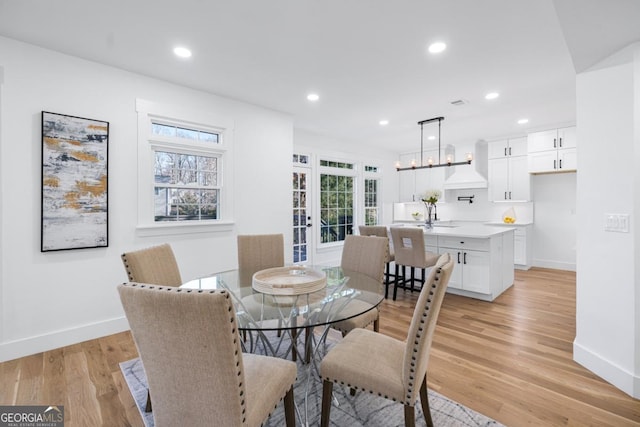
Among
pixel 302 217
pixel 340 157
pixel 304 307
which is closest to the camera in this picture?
pixel 304 307

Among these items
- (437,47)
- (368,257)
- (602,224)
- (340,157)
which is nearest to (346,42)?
(437,47)

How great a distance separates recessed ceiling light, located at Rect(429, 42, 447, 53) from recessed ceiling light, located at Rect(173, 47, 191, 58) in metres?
2.12

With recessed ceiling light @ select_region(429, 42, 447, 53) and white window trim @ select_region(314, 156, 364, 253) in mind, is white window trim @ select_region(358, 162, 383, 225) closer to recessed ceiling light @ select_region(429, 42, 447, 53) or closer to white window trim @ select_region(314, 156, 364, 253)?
white window trim @ select_region(314, 156, 364, 253)

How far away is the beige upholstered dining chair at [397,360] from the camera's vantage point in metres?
1.35

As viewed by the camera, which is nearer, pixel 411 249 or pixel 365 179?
pixel 411 249

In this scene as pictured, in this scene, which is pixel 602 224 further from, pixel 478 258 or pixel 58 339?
pixel 58 339

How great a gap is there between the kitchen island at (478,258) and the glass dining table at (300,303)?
85.1 inches

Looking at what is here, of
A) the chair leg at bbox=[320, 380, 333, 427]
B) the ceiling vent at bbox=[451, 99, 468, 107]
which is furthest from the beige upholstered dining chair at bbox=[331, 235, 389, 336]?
the ceiling vent at bbox=[451, 99, 468, 107]

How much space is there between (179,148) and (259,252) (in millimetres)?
1554

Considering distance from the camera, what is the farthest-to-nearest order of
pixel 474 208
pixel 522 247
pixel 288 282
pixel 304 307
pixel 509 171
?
pixel 474 208 → pixel 509 171 → pixel 522 247 → pixel 288 282 → pixel 304 307

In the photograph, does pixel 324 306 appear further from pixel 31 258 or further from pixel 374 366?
pixel 31 258

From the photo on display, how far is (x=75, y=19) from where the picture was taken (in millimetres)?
2230

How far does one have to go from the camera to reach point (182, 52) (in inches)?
107

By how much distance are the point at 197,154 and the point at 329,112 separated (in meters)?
2.00
